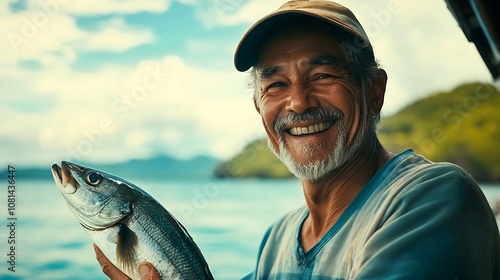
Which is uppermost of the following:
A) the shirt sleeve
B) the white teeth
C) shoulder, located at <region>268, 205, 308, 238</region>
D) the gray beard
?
the white teeth

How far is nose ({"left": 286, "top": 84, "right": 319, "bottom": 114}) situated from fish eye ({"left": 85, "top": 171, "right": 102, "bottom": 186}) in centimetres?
71

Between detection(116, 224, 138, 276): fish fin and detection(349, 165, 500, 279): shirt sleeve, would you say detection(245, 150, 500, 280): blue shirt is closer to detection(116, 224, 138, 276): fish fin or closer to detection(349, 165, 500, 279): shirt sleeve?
detection(349, 165, 500, 279): shirt sleeve

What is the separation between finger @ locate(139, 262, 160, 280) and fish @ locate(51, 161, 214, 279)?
1 cm

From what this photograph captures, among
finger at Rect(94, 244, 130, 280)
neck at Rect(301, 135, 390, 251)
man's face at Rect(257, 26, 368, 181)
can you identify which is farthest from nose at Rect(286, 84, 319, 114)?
finger at Rect(94, 244, 130, 280)

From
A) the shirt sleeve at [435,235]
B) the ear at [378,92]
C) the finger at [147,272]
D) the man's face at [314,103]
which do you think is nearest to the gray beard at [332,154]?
the man's face at [314,103]

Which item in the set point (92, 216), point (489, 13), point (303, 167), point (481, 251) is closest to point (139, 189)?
point (92, 216)

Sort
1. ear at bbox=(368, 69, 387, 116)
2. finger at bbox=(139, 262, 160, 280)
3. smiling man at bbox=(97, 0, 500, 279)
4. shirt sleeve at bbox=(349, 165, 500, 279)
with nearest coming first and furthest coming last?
1. shirt sleeve at bbox=(349, 165, 500, 279)
2. smiling man at bbox=(97, 0, 500, 279)
3. finger at bbox=(139, 262, 160, 280)
4. ear at bbox=(368, 69, 387, 116)

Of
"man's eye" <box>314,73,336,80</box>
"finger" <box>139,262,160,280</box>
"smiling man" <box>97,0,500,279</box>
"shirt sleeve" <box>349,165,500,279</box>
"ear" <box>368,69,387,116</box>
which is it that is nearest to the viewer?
"shirt sleeve" <box>349,165,500,279</box>

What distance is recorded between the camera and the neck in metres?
2.37

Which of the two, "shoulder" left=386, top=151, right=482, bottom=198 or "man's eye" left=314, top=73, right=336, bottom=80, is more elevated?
"man's eye" left=314, top=73, right=336, bottom=80

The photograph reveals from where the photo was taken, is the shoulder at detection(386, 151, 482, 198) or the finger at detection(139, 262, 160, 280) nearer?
the shoulder at detection(386, 151, 482, 198)

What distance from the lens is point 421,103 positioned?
95.3 feet

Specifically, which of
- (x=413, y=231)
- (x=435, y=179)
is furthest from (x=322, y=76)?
(x=413, y=231)

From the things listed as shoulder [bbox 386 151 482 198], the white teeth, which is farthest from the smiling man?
the white teeth
